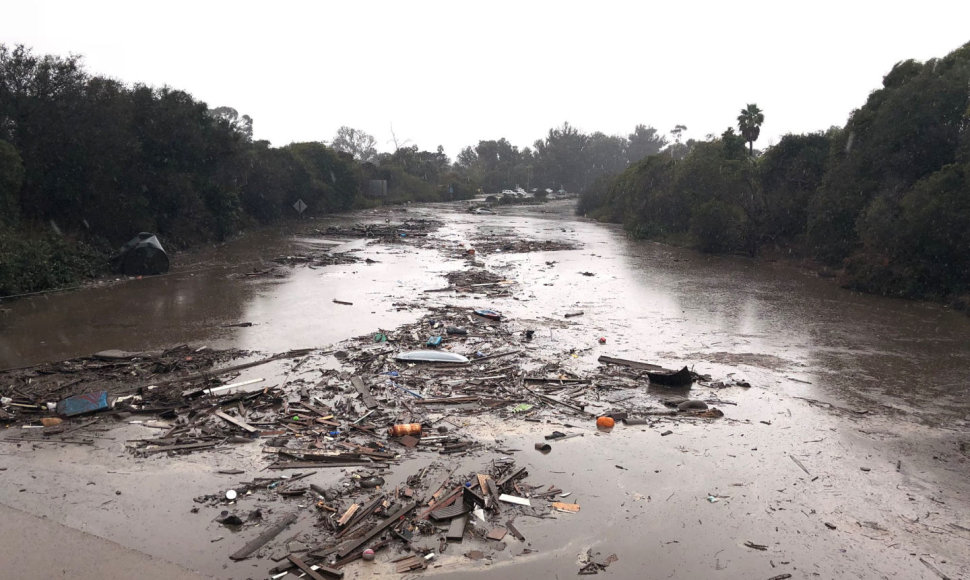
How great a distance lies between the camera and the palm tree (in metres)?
38.7

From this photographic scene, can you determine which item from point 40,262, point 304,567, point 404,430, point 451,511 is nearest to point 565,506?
point 451,511

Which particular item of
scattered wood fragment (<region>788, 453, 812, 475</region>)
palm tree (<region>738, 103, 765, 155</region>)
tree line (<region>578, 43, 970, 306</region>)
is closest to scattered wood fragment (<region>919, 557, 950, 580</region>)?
scattered wood fragment (<region>788, 453, 812, 475</region>)

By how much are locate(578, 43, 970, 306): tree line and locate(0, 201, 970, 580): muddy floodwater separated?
5.71 feet

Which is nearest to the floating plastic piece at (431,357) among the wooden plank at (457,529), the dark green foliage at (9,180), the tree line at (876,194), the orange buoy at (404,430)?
the orange buoy at (404,430)

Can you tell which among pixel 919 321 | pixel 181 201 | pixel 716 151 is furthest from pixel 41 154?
pixel 716 151

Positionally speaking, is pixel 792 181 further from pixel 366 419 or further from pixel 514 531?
pixel 514 531

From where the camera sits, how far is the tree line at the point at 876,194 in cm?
1684

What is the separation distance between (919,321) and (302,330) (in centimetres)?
1513

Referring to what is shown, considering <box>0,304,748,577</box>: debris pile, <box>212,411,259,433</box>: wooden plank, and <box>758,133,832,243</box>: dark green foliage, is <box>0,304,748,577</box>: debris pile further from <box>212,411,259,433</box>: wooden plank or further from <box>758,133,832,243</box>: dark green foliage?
<box>758,133,832,243</box>: dark green foliage

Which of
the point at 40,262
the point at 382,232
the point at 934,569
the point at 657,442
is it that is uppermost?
the point at 382,232

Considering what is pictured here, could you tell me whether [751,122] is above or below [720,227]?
above

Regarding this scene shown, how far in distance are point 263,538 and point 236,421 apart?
2797 mm

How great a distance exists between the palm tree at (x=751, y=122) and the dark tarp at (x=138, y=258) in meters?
35.5

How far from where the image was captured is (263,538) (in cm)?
530
